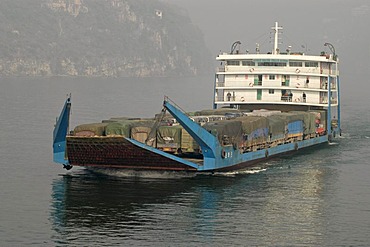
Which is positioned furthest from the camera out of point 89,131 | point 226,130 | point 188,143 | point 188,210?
point 226,130

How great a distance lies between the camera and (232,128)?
57.5 m

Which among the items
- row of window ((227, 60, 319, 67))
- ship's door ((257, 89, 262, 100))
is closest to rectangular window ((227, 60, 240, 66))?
row of window ((227, 60, 319, 67))

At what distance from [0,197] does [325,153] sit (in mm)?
33070

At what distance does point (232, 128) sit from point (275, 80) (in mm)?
24026

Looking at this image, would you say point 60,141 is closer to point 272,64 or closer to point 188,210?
point 188,210

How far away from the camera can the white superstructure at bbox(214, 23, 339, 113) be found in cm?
8006

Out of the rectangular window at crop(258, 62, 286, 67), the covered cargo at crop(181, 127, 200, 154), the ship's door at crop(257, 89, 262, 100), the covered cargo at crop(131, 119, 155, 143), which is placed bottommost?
the covered cargo at crop(181, 127, 200, 154)

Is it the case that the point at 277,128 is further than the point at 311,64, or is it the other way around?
the point at 311,64

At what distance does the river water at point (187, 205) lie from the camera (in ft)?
136

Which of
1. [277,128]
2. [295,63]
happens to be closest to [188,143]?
[277,128]

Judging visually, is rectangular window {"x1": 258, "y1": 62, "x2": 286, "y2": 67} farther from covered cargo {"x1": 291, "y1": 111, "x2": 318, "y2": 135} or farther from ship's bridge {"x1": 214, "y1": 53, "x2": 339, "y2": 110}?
covered cargo {"x1": 291, "y1": 111, "x2": 318, "y2": 135}

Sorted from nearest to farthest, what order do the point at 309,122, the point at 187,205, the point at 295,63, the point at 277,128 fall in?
1. the point at 187,205
2. the point at 277,128
3. the point at 309,122
4. the point at 295,63

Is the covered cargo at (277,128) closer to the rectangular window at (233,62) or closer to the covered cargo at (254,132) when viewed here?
the covered cargo at (254,132)

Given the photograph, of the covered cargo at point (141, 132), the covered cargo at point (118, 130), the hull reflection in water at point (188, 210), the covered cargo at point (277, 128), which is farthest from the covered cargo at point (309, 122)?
the covered cargo at point (118, 130)
